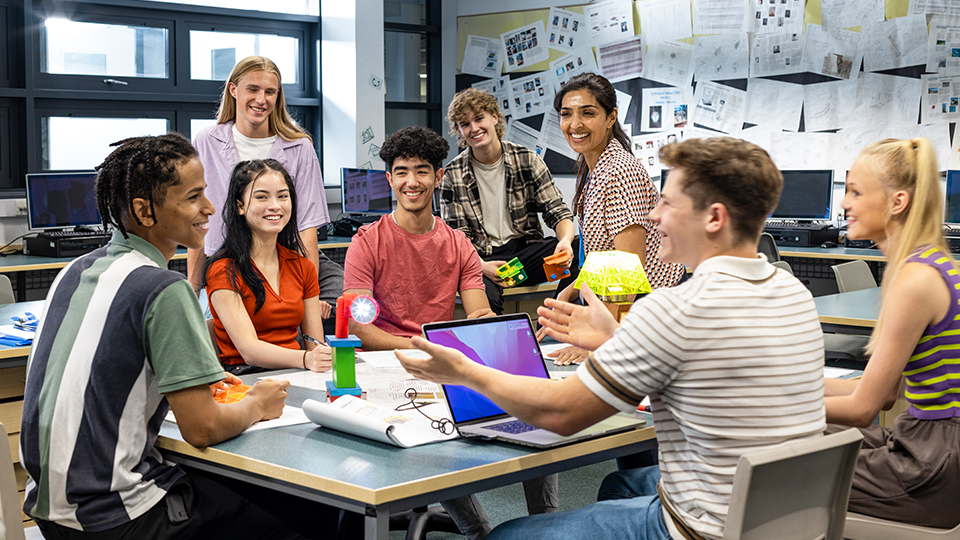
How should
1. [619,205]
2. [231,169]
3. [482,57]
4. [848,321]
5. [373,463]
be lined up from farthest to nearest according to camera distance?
[482,57], [231,169], [848,321], [619,205], [373,463]

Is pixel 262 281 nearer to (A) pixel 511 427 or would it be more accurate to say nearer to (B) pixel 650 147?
(A) pixel 511 427

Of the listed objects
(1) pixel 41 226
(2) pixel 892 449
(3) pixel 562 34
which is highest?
(3) pixel 562 34

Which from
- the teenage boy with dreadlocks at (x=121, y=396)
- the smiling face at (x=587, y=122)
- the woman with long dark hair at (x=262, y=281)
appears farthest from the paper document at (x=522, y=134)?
the teenage boy with dreadlocks at (x=121, y=396)

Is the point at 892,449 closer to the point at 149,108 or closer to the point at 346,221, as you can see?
the point at 346,221

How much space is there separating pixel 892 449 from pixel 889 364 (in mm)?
229

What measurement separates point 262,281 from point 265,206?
21 cm

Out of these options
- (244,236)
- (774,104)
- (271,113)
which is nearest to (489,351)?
(244,236)

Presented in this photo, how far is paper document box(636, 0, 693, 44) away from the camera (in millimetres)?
6066

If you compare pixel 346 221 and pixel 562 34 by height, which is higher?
pixel 562 34

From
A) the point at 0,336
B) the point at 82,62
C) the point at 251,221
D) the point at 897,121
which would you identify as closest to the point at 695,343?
the point at 251,221

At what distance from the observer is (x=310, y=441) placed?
159cm

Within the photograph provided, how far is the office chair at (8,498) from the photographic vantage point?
1416mm

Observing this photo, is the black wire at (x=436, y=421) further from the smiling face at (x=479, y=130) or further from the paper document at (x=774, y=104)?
the paper document at (x=774, y=104)

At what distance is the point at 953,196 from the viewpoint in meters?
5.05
